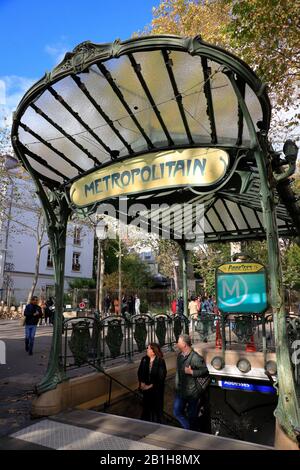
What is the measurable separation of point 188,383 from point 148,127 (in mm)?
4028

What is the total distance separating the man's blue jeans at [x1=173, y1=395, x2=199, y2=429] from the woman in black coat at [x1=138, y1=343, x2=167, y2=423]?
36cm

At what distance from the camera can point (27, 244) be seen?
32.7 meters

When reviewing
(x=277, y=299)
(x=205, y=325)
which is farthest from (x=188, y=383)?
(x=205, y=325)

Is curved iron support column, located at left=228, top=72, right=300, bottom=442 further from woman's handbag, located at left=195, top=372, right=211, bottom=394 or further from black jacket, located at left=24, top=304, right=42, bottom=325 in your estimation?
black jacket, located at left=24, top=304, right=42, bottom=325

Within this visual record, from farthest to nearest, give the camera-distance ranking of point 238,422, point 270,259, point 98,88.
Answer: point 238,422 < point 98,88 < point 270,259

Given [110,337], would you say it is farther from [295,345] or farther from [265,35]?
[265,35]

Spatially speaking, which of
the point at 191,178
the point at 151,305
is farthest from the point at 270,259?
the point at 151,305

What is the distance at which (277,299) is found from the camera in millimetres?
4016

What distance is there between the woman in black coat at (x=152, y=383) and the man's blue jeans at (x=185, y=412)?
0.36 m

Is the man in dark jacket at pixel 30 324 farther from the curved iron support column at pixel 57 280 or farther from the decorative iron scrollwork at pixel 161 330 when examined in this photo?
the curved iron support column at pixel 57 280

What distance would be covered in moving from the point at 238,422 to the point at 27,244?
27666mm

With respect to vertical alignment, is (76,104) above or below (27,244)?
below

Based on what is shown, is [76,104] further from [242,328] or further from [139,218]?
[242,328]

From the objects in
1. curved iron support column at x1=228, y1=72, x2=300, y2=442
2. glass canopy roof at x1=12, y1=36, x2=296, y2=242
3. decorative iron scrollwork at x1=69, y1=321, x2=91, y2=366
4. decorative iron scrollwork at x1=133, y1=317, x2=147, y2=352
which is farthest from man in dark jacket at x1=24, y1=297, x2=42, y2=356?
curved iron support column at x1=228, y1=72, x2=300, y2=442
